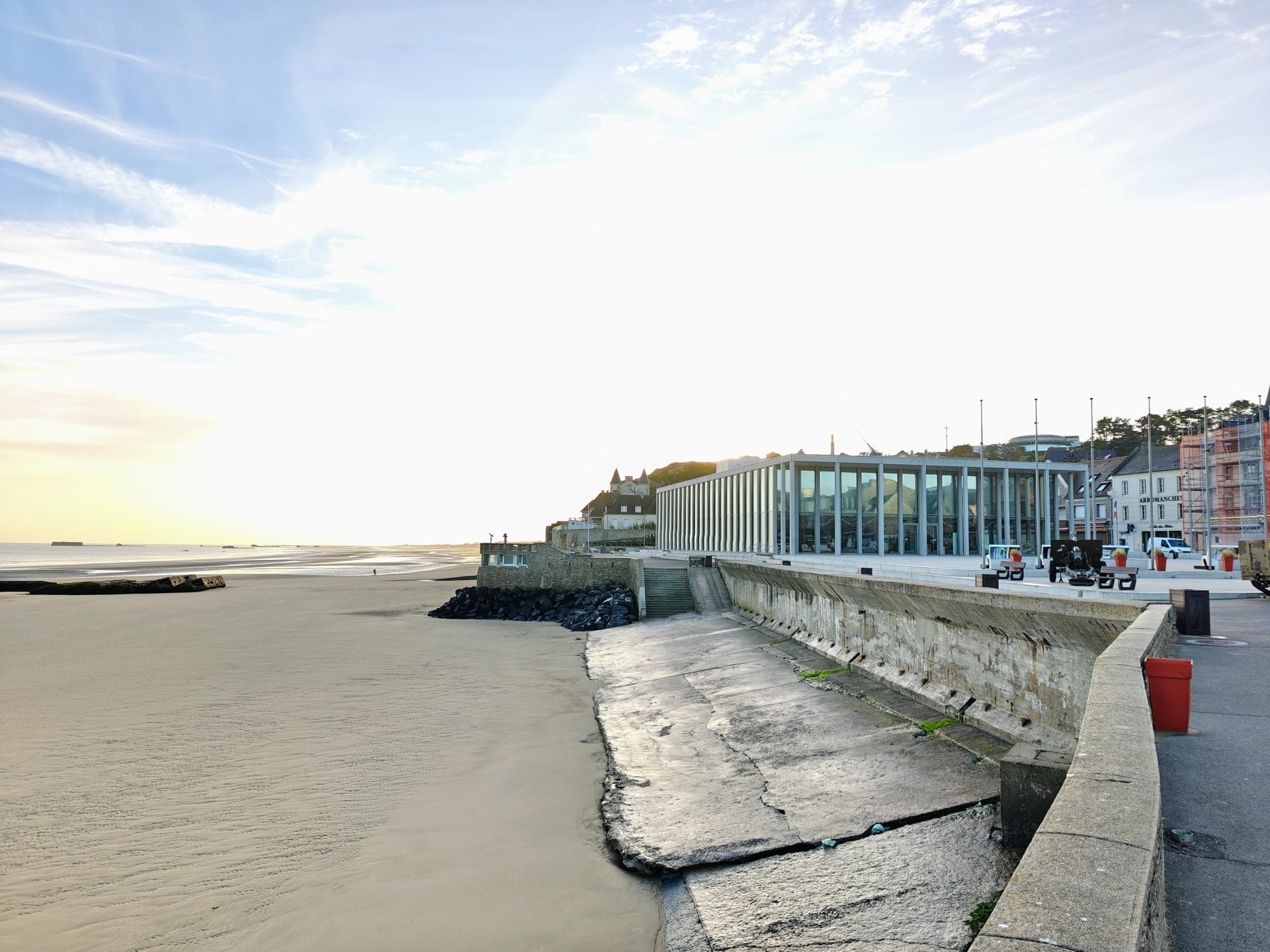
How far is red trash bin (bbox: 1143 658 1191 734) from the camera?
7.85m

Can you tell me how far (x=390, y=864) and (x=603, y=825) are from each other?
2665mm

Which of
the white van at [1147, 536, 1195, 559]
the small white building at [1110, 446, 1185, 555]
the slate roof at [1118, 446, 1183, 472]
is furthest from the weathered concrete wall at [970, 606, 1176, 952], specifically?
the slate roof at [1118, 446, 1183, 472]

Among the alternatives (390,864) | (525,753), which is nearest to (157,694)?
(525,753)

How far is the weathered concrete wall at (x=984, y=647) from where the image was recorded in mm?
10352

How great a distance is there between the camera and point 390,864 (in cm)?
948

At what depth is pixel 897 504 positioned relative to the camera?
55.8 metres

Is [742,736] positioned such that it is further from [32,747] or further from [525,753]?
[32,747]

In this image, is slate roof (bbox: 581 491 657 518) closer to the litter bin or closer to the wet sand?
the wet sand

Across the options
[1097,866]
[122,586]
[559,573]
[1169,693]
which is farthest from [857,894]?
[122,586]

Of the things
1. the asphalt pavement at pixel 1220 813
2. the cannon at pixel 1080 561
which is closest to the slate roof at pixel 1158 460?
Answer: the cannon at pixel 1080 561

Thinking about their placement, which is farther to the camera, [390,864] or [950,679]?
[950,679]

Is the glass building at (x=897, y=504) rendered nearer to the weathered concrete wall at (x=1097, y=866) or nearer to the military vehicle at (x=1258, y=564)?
the military vehicle at (x=1258, y=564)

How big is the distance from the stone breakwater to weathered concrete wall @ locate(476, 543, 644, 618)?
0.64 meters

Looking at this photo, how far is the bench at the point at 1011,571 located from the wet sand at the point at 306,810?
14916 mm
